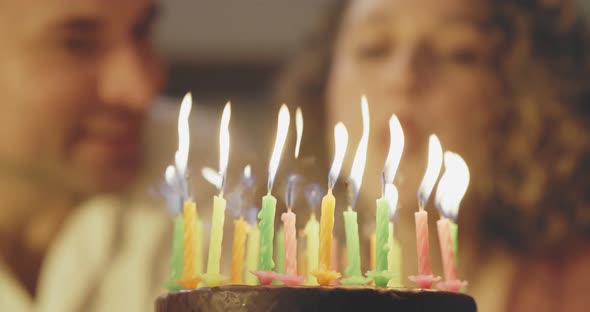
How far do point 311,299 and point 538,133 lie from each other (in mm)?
887

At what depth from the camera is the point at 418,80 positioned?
136 cm

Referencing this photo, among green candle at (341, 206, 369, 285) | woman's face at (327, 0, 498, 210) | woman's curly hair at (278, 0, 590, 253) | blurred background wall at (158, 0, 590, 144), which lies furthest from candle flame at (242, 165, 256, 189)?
blurred background wall at (158, 0, 590, 144)

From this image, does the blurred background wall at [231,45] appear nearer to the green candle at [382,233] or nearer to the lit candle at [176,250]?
the lit candle at [176,250]

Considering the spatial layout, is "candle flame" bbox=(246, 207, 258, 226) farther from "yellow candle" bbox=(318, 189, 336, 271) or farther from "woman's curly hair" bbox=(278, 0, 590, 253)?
"woman's curly hair" bbox=(278, 0, 590, 253)

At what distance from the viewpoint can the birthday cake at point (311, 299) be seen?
634 mm

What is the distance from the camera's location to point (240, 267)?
2.35 feet

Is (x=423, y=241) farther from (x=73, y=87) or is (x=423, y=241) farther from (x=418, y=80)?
(x=73, y=87)

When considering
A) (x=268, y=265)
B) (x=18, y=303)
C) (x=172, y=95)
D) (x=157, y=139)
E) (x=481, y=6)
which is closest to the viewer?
(x=268, y=265)

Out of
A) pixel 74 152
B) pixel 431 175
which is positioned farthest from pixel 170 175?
pixel 74 152

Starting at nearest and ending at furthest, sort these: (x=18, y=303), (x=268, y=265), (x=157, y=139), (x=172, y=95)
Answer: (x=268, y=265) < (x=18, y=303) < (x=157, y=139) < (x=172, y=95)

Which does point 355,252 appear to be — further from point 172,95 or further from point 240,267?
point 172,95

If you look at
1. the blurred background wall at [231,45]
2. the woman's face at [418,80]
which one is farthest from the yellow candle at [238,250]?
the blurred background wall at [231,45]

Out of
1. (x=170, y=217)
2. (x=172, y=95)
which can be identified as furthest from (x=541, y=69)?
(x=172, y=95)

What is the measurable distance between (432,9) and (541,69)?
0.22 metres
